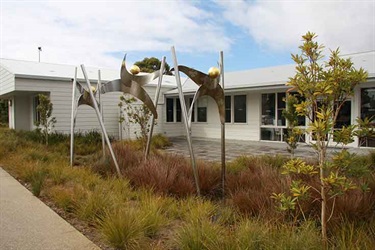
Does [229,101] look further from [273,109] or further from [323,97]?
[323,97]

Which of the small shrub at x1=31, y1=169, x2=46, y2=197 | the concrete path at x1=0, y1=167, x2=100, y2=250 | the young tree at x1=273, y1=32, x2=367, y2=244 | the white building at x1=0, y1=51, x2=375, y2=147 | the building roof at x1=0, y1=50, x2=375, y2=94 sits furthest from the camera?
the building roof at x1=0, y1=50, x2=375, y2=94

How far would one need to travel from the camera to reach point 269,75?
18.1 meters

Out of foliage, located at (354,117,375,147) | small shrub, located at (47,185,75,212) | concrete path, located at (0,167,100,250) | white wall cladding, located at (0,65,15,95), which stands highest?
white wall cladding, located at (0,65,15,95)

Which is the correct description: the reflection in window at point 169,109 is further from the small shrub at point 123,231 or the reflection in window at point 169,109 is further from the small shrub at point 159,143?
the small shrub at point 123,231

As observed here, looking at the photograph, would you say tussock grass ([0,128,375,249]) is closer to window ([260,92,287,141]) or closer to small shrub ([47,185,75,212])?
small shrub ([47,185,75,212])

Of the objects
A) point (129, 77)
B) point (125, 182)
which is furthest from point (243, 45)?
point (125, 182)

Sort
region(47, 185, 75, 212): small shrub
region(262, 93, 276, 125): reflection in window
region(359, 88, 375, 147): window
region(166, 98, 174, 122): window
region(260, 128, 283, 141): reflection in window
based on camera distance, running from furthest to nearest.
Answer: region(166, 98, 174, 122): window
region(262, 93, 276, 125): reflection in window
region(260, 128, 283, 141): reflection in window
region(359, 88, 375, 147): window
region(47, 185, 75, 212): small shrub

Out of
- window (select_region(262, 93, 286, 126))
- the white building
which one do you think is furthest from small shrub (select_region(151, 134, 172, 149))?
window (select_region(262, 93, 286, 126))

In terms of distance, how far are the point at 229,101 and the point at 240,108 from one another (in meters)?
0.94

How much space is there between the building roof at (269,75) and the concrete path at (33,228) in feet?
38.6

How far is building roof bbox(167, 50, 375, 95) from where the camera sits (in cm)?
1493

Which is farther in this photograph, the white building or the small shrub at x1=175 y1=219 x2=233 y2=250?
the white building

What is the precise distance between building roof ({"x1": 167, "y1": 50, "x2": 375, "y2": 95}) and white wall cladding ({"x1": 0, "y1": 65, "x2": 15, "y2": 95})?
29.3 ft

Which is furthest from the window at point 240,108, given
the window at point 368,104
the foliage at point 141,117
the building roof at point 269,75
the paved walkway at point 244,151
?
the window at point 368,104
